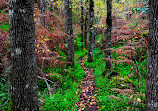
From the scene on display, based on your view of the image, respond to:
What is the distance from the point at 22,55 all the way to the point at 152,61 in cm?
344

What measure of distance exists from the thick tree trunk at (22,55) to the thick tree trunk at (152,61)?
309 centimetres

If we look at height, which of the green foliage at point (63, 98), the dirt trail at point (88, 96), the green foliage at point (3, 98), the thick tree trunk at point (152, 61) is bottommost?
the dirt trail at point (88, 96)

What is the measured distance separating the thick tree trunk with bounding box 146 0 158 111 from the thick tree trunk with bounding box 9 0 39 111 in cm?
309

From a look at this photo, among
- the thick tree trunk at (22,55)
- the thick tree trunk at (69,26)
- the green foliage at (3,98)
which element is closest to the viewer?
the thick tree trunk at (22,55)

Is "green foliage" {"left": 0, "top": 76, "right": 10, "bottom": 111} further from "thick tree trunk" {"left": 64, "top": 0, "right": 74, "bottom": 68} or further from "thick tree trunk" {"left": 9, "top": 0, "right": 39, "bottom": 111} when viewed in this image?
"thick tree trunk" {"left": 64, "top": 0, "right": 74, "bottom": 68}

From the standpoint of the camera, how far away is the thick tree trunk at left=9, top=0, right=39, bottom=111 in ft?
8.06

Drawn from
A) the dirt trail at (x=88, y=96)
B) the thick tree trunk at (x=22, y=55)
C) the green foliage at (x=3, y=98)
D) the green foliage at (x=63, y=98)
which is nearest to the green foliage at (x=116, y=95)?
the dirt trail at (x=88, y=96)

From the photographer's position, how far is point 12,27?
8.20 feet

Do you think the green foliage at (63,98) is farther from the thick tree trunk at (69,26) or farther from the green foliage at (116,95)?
the thick tree trunk at (69,26)

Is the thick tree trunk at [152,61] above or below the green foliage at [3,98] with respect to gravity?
above

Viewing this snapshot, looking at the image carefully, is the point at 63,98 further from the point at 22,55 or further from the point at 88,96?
the point at 22,55

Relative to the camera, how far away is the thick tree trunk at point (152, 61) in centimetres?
287

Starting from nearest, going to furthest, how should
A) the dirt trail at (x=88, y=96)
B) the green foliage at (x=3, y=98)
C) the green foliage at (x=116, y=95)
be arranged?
1. the green foliage at (x=3, y=98)
2. the green foliage at (x=116, y=95)
3. the dirt trail at (x=88, y=96)

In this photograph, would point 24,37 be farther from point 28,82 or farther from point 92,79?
point 92,79
